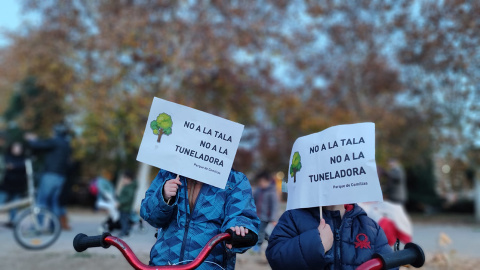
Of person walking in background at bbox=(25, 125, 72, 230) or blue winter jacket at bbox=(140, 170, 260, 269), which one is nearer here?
blue winter jacket at bbox=(140, 170, 260, 269)

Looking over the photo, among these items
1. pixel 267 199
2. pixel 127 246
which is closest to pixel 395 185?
pixel 267 199

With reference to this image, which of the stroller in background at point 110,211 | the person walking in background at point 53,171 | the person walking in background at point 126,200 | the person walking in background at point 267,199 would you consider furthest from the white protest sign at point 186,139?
the person walking in background at point 53,171

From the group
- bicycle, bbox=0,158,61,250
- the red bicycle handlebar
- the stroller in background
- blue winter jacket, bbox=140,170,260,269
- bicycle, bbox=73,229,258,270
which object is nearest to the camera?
the red bicycle handlebar

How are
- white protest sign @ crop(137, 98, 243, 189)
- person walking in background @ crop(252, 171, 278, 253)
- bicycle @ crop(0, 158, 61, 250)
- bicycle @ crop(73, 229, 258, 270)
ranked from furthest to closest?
person walking in background @ crop(252, 171, 278, 253)
bicycle @ crop(0, 158, 61, 250)
white protest sign @ crop(137, 98, 243, 189)
bicycle @ crop(73, 229, 258, 270)

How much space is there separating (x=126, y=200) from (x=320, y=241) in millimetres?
6725

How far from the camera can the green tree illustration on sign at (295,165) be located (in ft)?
10.1

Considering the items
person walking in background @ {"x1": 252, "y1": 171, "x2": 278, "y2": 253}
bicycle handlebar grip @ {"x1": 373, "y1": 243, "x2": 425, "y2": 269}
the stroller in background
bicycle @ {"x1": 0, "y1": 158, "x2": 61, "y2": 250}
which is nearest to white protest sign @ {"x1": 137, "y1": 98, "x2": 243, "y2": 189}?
bicycle handlebar grip @ {"x1": 373, "y1": 243, "x2": 425, "y2": 269}

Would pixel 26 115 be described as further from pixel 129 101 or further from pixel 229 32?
pixel 229 32

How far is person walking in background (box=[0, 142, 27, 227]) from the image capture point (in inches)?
399

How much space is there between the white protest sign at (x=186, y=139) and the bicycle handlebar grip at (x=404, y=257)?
48.4 inches

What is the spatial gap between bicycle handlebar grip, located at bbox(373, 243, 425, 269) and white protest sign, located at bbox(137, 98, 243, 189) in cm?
123

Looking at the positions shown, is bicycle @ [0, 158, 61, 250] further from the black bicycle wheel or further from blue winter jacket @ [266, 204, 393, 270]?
blue winter jacket @ [266, 204, 393, 270]

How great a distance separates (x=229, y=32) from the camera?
62.3ft

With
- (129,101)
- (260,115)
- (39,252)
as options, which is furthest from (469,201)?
(39,252)
